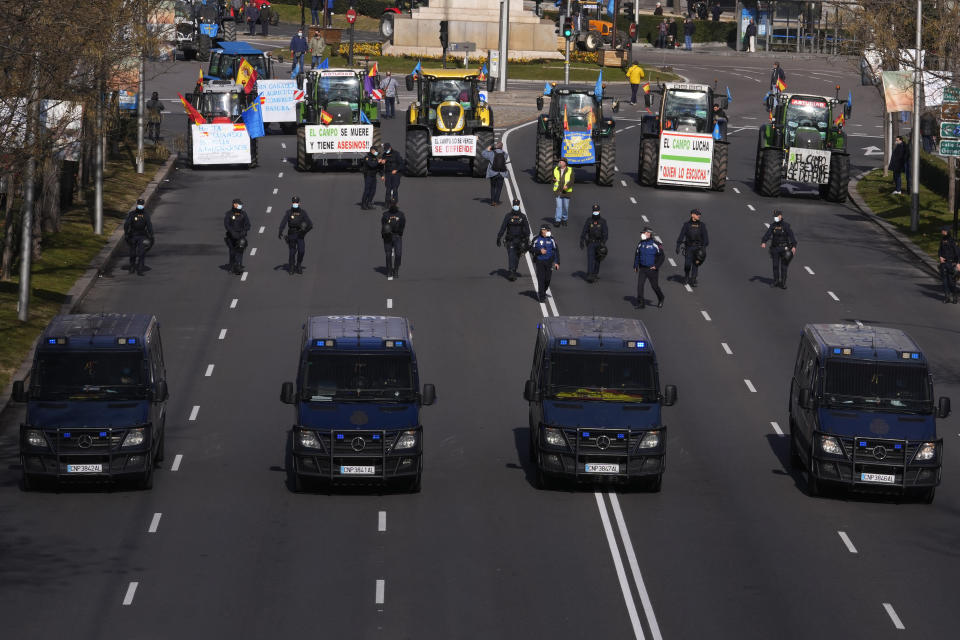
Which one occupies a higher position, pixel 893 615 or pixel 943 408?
pixel 943 408

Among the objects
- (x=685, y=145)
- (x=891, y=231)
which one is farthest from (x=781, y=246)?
(x=685, y=145)

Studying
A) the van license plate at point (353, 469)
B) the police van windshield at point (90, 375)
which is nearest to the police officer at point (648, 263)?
the van license plate at point (353, 469)

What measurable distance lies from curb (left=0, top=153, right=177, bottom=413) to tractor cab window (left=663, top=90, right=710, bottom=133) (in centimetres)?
1520

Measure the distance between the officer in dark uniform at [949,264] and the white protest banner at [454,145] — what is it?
1620 cm

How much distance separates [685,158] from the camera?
161 feet

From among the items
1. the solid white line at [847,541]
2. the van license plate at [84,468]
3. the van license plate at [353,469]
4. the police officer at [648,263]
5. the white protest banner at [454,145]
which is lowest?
the solid white line at [847,541]

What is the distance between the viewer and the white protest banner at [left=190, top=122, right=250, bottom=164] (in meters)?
51.1

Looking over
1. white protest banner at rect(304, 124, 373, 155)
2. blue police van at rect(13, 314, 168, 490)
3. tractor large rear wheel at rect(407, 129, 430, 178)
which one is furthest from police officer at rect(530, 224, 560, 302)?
white protest banner at rect(304, 124, 373, 155)

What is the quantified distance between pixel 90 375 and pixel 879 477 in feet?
36.2

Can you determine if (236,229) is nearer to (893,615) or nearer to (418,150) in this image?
(418,150)

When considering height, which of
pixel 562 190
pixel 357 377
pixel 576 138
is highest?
pixel 576 138

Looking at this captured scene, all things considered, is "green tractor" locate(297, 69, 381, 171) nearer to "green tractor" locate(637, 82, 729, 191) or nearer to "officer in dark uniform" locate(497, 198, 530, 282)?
"green tractor" locate(637, 82, 729, 191)

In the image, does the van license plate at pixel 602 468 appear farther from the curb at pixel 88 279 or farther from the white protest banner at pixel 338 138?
the white protest banner at pixel 338 138

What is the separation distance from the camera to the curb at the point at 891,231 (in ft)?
137
